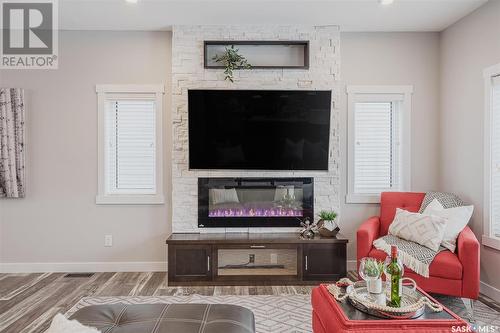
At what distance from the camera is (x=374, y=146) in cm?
433

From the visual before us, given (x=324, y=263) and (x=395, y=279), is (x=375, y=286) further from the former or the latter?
(x=324, y=263)

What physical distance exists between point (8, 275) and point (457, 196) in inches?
201

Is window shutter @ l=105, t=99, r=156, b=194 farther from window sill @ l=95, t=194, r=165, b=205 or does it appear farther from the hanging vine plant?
the hanging vine plant

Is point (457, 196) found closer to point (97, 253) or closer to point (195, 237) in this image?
point (195, 237)

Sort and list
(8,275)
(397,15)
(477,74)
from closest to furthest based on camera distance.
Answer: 1. (477,74)
2. (397,15)
3. (8,275)

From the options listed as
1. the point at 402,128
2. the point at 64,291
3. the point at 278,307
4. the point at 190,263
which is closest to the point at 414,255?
the point at 278,307

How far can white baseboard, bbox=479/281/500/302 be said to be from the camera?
130 inches

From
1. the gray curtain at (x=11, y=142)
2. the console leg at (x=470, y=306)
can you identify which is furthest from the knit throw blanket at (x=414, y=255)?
the gray curtain at (x=11, y=142)

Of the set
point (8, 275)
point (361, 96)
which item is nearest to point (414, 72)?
point (361, 96)

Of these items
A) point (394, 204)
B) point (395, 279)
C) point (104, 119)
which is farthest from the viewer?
point (104, 119)

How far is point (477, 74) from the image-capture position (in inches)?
141

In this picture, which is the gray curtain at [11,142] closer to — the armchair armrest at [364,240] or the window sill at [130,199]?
the window sill at [130,199]

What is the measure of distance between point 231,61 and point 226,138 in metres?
0.87

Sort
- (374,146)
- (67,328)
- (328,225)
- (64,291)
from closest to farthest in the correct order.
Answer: (67,328), (64,291), (328,225), (374,146)
